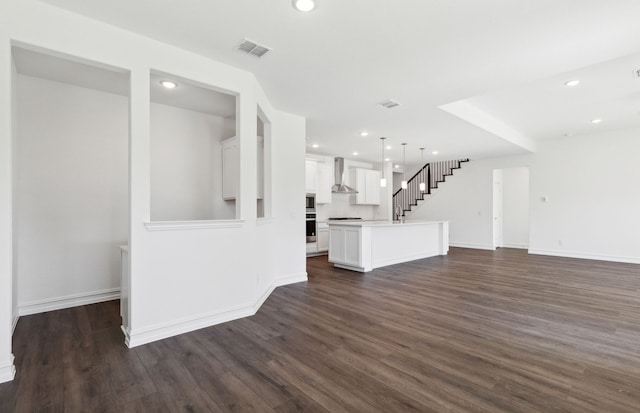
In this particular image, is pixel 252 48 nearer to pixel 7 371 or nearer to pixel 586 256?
pixel 7 371

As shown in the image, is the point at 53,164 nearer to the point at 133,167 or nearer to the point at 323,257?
the point at 133,167

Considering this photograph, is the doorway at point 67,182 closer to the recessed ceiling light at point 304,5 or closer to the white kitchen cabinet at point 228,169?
the white kitchen cabinet at point 228,169

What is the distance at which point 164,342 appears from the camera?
2.84 m

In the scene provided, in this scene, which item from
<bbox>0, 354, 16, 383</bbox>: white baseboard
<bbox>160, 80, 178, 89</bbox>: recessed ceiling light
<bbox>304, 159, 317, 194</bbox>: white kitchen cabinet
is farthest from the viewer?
<bbox>304, 159, 317, 194</bbox>: white kitchen cabinet

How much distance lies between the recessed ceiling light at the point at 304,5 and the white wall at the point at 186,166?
3.01m

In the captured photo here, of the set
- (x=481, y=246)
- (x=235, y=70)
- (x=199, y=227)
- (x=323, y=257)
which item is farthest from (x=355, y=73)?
(x=481, y=246)

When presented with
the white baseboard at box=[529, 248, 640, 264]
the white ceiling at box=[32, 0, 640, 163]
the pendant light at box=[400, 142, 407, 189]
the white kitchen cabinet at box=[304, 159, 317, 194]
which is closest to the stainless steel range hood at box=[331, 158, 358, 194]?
the white kitchen cabinet at box=[304, 159, 317, 194]

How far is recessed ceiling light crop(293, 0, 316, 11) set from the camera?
2.33 meters

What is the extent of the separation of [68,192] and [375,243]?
503 centimetres

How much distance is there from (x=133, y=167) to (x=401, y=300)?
3.49m

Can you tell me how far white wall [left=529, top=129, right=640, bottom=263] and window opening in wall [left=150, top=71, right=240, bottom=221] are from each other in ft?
26.0

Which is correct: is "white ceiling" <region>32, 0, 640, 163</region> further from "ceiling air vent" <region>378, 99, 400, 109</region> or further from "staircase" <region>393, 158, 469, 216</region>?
"staircase" <region>393, 158, 469, 216</region>

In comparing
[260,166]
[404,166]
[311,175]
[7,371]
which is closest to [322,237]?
[311,175]

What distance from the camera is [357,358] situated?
8.29 ft
